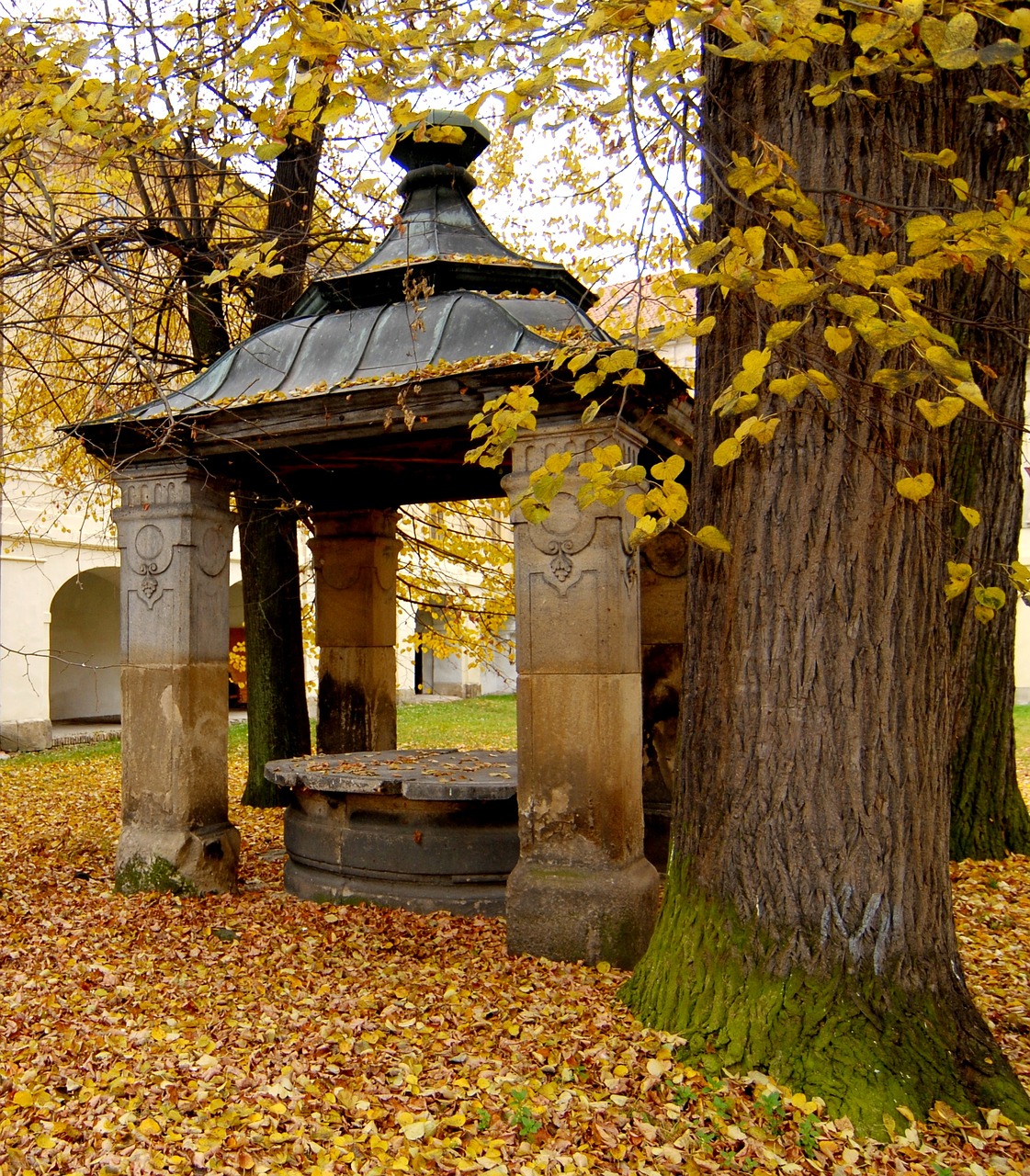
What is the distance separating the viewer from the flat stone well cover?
5.45 meters

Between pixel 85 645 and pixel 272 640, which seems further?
pixel 85 645

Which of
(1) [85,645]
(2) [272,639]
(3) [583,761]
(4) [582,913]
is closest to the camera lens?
(4) [582,913]

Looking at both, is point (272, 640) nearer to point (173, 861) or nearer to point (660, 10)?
point (173, 861)

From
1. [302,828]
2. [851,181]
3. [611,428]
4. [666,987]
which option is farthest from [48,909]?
[851,181]

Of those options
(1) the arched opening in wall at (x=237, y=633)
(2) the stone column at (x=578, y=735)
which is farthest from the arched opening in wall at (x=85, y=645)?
(2) the stone column at (x=578, y=735)

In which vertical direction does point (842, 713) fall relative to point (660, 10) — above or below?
below

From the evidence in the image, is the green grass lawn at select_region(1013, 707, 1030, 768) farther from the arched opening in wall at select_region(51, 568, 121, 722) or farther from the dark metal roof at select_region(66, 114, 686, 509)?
the arched opening in wall at select_region(51, 568, 121, 722)

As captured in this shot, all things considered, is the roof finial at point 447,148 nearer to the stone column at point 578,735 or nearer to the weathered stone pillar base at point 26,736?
the stone column at point 578,735

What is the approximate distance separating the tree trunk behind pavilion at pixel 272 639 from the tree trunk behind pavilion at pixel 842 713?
603 centimetres

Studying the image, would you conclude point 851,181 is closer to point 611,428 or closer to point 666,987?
point 611,428

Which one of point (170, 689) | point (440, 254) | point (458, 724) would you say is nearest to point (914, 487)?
point (440, 254)

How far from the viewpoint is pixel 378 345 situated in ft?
17.8

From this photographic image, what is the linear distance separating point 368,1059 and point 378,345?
3.57 meters

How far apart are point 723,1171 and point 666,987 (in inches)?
31.1
